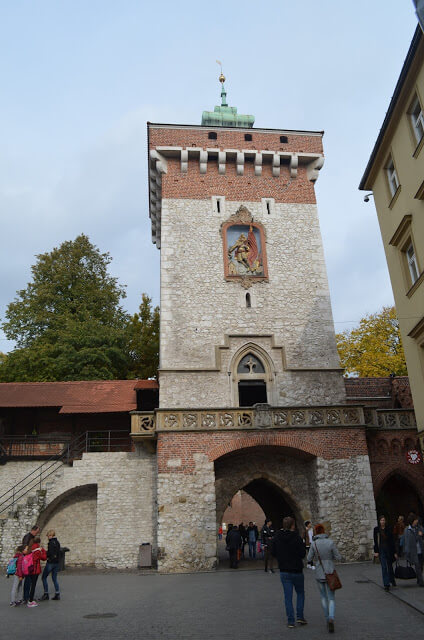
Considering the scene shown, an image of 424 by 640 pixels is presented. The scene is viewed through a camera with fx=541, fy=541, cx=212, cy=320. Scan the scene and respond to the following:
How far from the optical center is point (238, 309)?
20.4 m

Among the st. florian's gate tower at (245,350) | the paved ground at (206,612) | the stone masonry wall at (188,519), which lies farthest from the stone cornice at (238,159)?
the paved ground at (206,612)

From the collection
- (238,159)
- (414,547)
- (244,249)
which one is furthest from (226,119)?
(414,547)

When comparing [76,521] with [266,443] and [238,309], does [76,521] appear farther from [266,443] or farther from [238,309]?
[238,309]

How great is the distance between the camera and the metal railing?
60.3 feet

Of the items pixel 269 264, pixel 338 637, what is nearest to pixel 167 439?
pixel 269 264

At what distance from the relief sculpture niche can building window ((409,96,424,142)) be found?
8.55 meters

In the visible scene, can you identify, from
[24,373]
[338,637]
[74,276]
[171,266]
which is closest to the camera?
[338,637]

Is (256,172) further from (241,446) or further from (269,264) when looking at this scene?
(241,446)

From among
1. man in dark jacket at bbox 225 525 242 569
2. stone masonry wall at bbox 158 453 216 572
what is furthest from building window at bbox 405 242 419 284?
man in dark jacket at bbox 225 525 242 569

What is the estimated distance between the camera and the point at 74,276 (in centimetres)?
2997

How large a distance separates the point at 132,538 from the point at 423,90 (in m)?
15.4

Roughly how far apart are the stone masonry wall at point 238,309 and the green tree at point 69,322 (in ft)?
22.9

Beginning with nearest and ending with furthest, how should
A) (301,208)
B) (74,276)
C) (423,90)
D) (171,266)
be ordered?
(423,90) < (171,266) < (301,208) < (74,276)

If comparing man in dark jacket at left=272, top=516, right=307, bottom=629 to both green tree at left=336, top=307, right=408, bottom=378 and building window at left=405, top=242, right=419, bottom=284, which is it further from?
green tree at left=336, top=307, right=408, bottom=378
